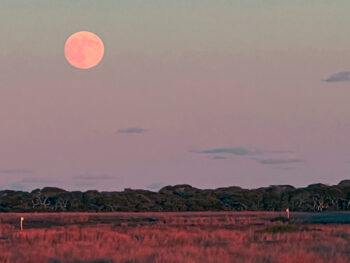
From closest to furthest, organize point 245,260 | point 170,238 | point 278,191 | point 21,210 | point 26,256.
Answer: point 245,260, point 26,256, point 170,238, point 21,210, point 278,191

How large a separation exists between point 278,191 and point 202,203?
18.8 m

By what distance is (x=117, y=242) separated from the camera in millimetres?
39969

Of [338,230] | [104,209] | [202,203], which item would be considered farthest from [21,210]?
[338,230]

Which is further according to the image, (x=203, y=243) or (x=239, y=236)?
(x=239, y=236)

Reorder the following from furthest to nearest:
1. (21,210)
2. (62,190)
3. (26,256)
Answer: (62,190), (21,210), (26,256)

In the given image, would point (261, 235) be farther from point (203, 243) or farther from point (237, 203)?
point (237, 203)

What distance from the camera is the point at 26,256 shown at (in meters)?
31.7

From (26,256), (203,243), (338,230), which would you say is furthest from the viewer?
(338,230)

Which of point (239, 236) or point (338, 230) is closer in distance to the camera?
point (239, 236)

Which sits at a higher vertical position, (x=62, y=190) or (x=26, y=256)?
(x=62, y=190)

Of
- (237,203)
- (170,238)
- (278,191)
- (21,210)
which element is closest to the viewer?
(170,238)

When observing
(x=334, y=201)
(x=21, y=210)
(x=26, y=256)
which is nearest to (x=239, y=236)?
(x=26, y=256)

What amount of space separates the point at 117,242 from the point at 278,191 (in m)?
101

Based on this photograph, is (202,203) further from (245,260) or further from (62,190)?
(245,260)
